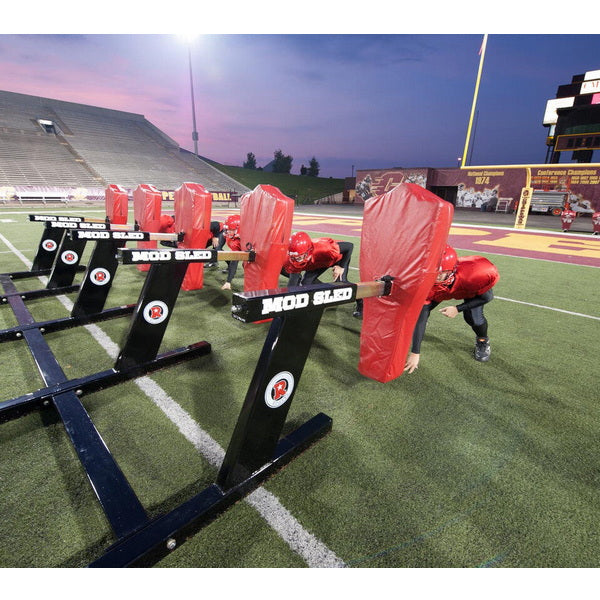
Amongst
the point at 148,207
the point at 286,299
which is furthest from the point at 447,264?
the point at 148,207

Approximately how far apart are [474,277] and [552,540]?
6.52 ft

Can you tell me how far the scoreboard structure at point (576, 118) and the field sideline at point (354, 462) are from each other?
34.4 metres

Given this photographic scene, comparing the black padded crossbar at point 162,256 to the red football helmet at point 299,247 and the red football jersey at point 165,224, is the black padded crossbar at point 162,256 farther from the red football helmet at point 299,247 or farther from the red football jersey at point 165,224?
the red football jersey at point 165,224

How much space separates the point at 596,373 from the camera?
133 inches

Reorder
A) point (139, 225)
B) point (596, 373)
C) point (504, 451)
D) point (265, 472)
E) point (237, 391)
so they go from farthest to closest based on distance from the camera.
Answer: point (139, 225)
point (596, 373)
point (237, 391)
point (504, 451)
point (265, 472)

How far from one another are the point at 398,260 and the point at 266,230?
2.05 m

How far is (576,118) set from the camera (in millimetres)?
28641

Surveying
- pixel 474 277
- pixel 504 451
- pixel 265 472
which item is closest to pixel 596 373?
pixel 474 277

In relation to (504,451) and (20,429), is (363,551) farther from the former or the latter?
(20,429)

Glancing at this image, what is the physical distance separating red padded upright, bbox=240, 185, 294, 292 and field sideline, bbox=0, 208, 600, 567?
2.64 ft

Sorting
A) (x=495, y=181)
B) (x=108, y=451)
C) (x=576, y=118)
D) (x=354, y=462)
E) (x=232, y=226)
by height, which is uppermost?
(x=576, y=118)

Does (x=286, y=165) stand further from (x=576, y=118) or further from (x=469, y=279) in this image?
(x=469, y=279)

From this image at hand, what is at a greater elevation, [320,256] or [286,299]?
[286,299]

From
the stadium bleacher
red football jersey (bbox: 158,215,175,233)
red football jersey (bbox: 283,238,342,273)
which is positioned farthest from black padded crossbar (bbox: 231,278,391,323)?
the stadium bleacher
